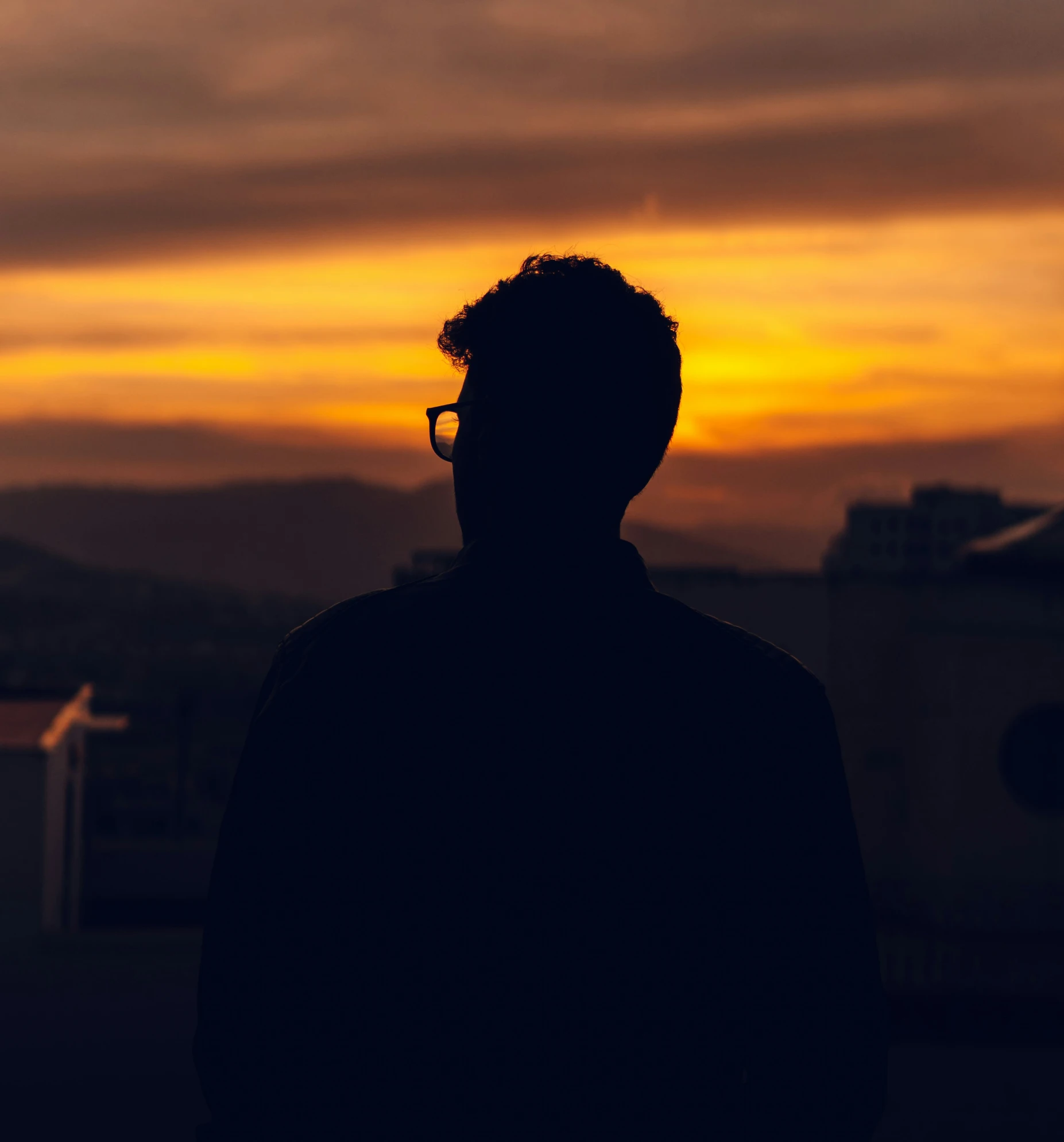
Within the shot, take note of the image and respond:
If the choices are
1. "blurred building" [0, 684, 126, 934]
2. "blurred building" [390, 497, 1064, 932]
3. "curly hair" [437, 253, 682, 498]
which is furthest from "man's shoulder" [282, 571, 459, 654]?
"blurred building" [390, 497, 1064, 932]

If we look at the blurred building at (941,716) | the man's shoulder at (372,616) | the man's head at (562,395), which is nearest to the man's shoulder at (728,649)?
the man's head at (562,395)

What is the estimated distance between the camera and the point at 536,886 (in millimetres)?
1833

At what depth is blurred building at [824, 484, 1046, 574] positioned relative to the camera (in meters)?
96.8

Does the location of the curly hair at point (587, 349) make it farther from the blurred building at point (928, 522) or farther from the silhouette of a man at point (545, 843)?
the blurred building at point (928, 522)

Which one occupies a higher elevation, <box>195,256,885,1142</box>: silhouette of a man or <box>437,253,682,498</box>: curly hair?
<box>437,253,682,498</box>: curly hair

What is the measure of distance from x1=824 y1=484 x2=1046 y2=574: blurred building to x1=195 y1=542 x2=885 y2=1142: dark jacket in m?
89.8

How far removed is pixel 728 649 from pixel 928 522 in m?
115

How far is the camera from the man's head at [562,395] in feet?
6.30

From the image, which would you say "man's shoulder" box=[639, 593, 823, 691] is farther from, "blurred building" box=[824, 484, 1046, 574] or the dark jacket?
"blurred building" box=[824, 484, 1046, 574]

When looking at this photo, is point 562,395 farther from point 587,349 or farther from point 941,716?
point 941,716

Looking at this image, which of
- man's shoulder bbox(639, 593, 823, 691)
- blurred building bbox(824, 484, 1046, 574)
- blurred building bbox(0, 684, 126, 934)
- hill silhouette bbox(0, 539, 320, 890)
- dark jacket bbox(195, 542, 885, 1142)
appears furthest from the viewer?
blurred building bbox(824, 484, 1046, 574)

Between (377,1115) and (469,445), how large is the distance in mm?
880

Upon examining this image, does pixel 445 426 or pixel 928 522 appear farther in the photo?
pixel 928 522

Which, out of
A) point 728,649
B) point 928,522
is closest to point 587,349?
point 728,649
